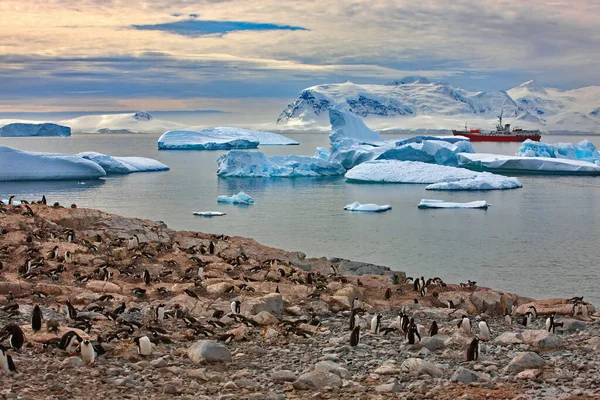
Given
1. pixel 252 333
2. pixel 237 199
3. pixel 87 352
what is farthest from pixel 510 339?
pixel 237 199

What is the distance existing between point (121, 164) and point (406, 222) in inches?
917

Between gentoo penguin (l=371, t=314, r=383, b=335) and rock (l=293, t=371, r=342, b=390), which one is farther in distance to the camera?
gentoo penguin (l=371, t=314, r=383, b=335)

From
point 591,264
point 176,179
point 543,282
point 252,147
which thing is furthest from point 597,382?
point 252,147

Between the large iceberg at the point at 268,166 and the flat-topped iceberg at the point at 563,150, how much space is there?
1388cm

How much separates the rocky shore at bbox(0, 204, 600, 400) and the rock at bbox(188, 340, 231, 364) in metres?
0.01

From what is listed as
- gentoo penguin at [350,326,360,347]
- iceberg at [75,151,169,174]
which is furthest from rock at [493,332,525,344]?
iceberg at [75,151,169,174]

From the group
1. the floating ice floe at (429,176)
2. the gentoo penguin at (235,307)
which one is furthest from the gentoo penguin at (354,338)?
the floating ice floe at (429,176)

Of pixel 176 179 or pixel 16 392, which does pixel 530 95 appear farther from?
pixel 16 392

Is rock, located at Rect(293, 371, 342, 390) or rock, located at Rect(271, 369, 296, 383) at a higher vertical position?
rock, located at Rect(293, 371, 342, 390)

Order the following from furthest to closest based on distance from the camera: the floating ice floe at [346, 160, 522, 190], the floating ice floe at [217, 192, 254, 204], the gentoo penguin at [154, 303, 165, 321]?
the floating ice floe at [346, 160, 522, 190], the floating ice floe at [217, 192, 254, 204], the gentoo penguin at [154, 303, 165, 321]

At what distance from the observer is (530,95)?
194 metres

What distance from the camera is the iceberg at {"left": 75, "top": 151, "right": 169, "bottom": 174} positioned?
40281mm

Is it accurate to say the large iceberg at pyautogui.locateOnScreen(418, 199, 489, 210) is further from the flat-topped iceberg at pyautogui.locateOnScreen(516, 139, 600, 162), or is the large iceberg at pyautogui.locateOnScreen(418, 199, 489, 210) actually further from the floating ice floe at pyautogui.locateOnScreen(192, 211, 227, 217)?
the flat-topped iceberg at pyautogui.locateOnScreen(516, 139, 600, 162)

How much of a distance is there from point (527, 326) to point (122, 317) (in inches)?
188
